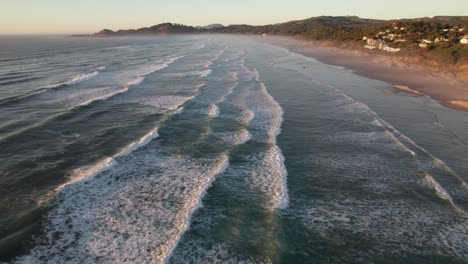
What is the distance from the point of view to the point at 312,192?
13.5 m

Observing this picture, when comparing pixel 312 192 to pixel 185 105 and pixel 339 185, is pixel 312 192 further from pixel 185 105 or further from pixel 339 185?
Answer: pixel 185 105

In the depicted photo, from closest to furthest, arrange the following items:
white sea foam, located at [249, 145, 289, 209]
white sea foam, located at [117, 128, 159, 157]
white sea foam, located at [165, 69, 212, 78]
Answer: white sea foam, located at [249, 145, 289, 209], white sea foam, located at [117, 128, 159, 157], white sea foam, located at [165, 69, 212, 78]

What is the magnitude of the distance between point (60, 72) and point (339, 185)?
128ft

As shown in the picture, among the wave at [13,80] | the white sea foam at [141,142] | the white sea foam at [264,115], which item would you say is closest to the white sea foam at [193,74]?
the white sea foam at [264,115]

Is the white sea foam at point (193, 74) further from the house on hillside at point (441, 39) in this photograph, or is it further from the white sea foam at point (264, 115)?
the house on hillside at point (441, 39)

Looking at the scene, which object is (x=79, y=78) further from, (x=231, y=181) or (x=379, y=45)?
(x=379, y=45)

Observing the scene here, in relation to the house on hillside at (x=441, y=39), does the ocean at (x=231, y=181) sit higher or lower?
lower

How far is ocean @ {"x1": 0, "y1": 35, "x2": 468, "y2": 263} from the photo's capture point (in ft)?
33.4

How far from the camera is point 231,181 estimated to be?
14.4 meters

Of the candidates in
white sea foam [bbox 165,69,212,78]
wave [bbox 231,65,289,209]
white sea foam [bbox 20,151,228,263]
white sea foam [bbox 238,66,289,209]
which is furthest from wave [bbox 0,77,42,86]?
white sea foam [bbox 20,151,228,263]

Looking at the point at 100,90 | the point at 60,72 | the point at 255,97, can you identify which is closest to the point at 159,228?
the point at 255,97

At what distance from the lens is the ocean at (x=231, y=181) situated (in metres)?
10.2

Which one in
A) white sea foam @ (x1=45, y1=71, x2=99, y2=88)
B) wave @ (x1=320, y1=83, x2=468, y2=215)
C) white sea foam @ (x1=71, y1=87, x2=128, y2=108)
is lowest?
wave @ (x1=320, y1=83, x2=468, y2=215)

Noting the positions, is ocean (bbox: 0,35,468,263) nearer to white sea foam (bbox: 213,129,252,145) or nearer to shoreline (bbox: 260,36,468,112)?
white sea foam (bbox: 213,129,252,145)
